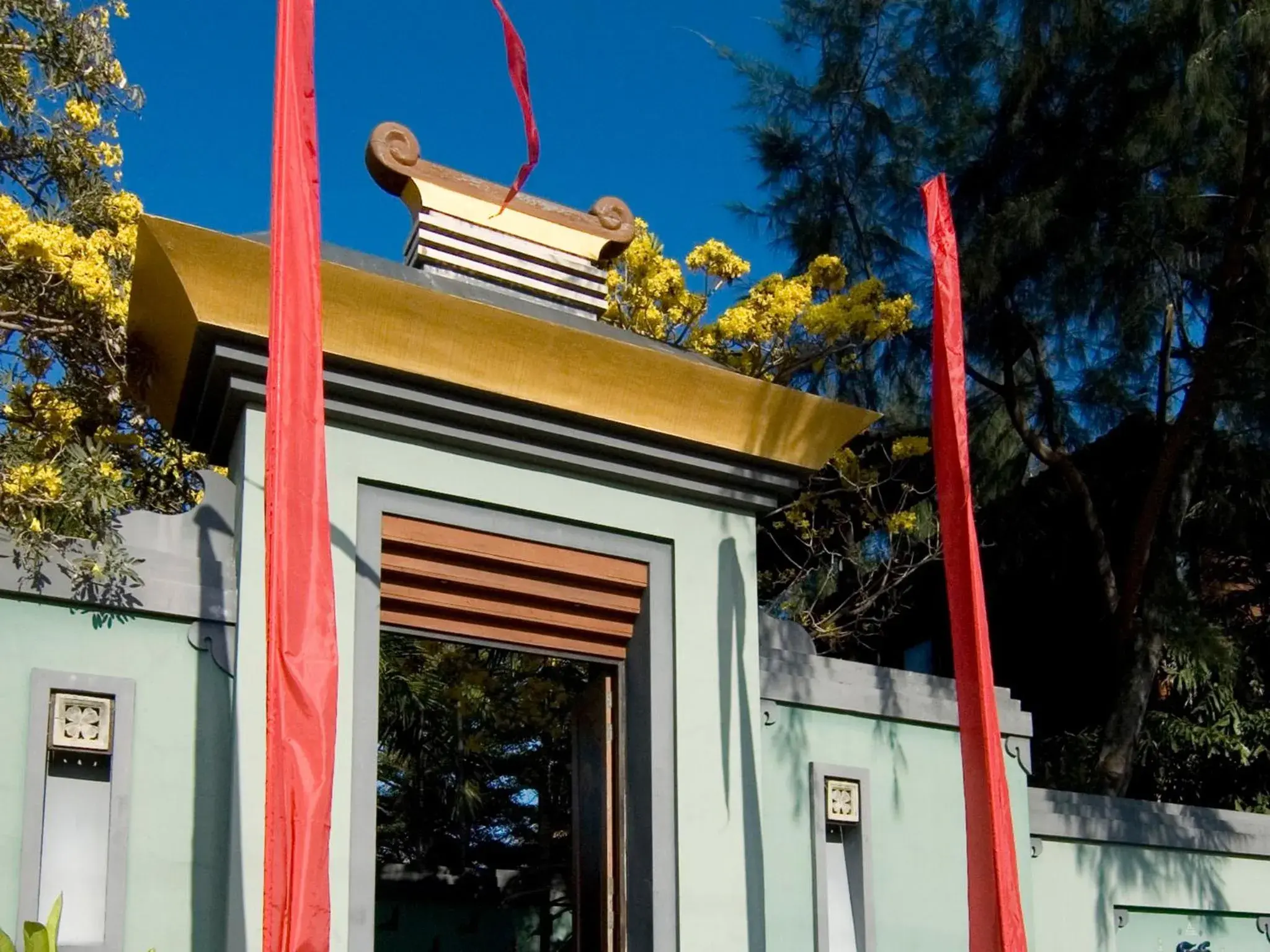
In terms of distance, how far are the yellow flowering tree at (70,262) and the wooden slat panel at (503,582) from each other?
10.2 feet

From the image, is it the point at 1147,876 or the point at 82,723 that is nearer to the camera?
the point at 82,723

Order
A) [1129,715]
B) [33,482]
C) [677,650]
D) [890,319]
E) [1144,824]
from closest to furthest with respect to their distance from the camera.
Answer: [677,650] → [33,482] → [1144,824] → [1129,715] → [890,319]

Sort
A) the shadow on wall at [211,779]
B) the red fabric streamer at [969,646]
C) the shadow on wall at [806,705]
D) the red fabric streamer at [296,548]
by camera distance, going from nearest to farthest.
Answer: the red fabric streamer at [296,548] < the shadow on wall at [211,779] < the red fabric streamer at [969,646] < the shadow on wall at [806,705]

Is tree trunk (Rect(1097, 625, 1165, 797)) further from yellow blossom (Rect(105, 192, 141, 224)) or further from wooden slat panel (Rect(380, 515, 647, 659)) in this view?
yellow blossom (Rect(105, 192, 141, 224))

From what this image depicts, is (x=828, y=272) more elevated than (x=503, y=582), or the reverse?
(x=828, y=272)

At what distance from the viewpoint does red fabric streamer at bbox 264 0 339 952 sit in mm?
4992

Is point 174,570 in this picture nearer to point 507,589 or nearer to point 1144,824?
point 507,589

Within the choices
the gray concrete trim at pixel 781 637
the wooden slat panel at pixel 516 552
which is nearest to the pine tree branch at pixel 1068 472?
the gray concrete trim at pixel 781 637

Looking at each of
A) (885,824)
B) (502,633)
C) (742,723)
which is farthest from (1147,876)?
(502,633)

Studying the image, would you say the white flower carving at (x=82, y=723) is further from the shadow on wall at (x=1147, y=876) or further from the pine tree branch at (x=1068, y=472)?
the pine tree branch at (x=1068, y=472)

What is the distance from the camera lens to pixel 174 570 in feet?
21.0

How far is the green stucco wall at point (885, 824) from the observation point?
7.62m

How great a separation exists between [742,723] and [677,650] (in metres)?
0.48

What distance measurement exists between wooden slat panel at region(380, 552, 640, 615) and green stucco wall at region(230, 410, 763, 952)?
0.85ft
